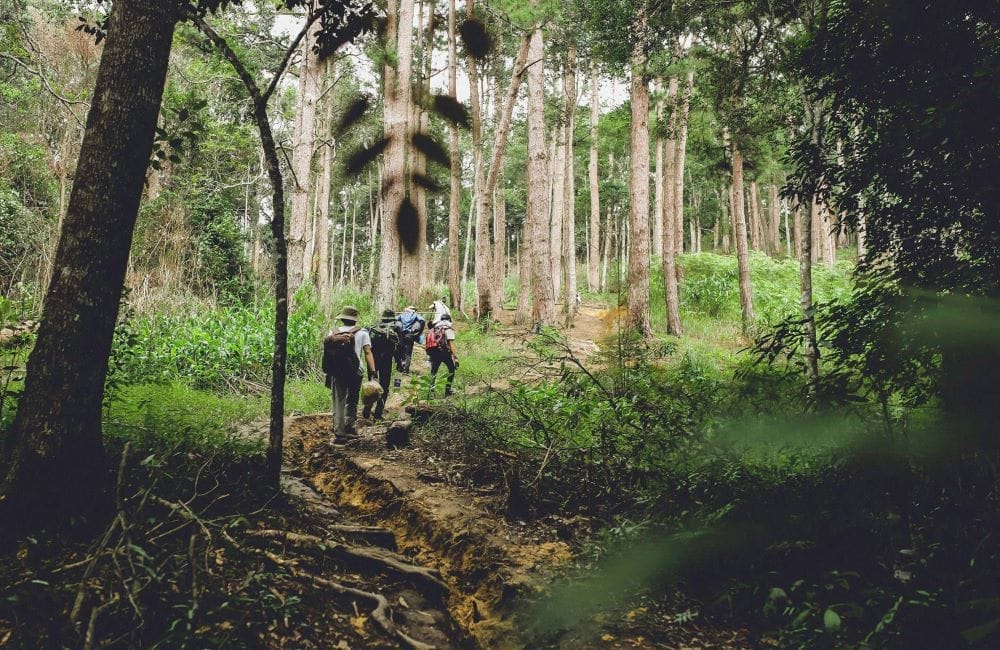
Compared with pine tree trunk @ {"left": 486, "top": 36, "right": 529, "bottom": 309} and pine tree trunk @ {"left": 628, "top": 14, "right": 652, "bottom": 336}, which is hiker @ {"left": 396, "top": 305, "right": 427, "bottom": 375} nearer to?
pine tree trunk @ {"left": 628, "top": 14, "right": 652, "bottom": 336}

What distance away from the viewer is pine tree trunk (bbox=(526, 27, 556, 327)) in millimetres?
12031

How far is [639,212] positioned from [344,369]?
8.56 meters

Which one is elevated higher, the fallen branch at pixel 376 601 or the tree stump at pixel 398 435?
the tree stump at pixel 398 435

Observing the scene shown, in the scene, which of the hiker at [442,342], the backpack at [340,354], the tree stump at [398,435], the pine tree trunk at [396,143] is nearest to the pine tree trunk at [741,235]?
the hiker at [442,342]

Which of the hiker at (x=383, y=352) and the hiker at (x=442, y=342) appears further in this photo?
the hiker at (x=442, y=342)

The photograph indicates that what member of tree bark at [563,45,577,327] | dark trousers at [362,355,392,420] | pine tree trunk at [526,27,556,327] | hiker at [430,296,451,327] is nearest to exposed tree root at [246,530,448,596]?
dark trousers at [362,355,392,420]

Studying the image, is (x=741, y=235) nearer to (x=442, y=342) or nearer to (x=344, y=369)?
(x=442, y=342)

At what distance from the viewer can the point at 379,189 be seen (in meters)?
1.27

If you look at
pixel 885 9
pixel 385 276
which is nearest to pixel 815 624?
pixel 885 9

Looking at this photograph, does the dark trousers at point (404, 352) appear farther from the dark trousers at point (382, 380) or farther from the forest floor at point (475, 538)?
the forest floor at point (475, 538)

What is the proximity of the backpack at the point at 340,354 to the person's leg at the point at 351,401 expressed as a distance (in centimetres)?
16

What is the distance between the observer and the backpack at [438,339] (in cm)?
824

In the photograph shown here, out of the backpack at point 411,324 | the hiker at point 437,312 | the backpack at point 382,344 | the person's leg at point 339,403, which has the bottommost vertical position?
the person's leg at point 339,403

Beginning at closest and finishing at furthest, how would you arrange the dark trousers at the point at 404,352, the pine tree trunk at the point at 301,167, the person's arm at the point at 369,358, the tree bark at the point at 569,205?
the person's arm at the point at 369,358
the dark trousers at the point at 404,352
the pine tree trunk at the point at 301,167
the tree bark at the point at 569,205
